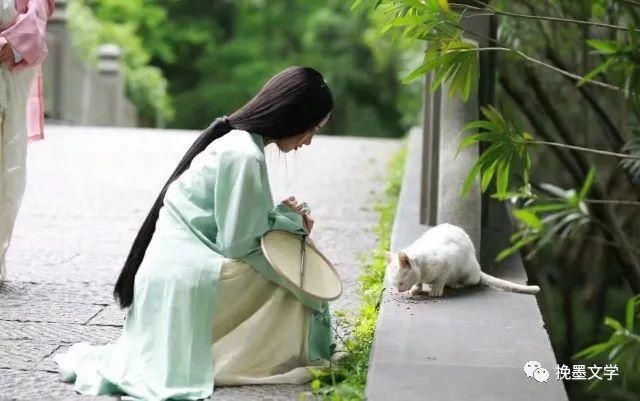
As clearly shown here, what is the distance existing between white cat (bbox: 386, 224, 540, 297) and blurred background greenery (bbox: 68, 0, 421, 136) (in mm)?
15015

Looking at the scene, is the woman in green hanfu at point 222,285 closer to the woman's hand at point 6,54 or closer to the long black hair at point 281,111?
the long black hair at point 281,111

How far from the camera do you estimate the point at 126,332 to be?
4.88 m

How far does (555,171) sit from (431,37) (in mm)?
7724

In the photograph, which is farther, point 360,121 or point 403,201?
point 360,121

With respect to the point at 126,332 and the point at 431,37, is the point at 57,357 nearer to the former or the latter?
the point at 126,332

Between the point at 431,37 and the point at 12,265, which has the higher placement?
the point at 431,37

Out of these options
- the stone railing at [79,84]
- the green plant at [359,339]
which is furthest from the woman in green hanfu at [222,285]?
the stone railing at [79,84]

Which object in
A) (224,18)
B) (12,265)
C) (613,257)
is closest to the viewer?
(12,265)

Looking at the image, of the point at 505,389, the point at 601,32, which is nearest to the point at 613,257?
the point at 601,32

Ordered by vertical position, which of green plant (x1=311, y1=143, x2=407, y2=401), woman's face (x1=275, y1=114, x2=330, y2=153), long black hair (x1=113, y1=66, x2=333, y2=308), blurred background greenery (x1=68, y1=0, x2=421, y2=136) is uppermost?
long black hair (x1=113, y1=66, x2=333, y2=308)

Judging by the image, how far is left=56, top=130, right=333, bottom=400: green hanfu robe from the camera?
15.4 ft

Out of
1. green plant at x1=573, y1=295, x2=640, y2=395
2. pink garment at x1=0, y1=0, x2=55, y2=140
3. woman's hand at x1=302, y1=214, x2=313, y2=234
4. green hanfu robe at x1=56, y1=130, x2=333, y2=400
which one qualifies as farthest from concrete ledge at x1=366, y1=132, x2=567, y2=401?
pink garment at x1=0, y1=0, x2=55, y2=140

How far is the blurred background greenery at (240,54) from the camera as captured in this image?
2334 cm

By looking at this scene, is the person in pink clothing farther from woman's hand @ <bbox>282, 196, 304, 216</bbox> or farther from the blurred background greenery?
the blurred background greenery
